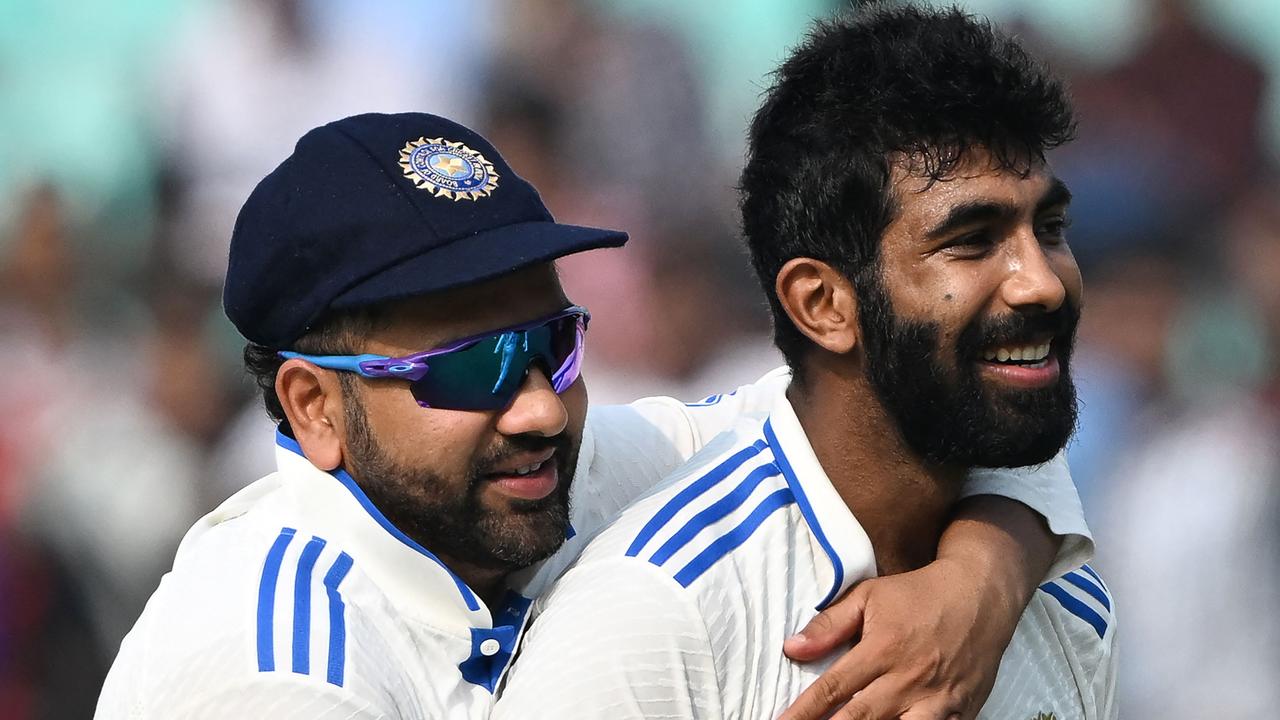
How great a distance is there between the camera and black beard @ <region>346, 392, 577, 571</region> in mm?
2664

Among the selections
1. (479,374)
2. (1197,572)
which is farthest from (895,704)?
(1197,572)

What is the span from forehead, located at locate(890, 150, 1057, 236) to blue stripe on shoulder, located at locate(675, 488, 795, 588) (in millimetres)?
508

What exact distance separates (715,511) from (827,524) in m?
0.19

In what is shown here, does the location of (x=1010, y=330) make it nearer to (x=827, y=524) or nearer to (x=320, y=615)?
(x=827, y=524)

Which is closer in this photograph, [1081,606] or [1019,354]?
[1019,354]

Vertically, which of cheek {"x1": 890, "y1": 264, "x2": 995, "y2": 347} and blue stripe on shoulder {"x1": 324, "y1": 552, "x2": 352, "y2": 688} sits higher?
cheek {"x1": 890, "y1": 264, "x2": 995, "y2": 347}

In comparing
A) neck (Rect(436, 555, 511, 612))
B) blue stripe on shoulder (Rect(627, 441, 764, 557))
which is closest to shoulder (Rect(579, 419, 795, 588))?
blue stripe on shoulder (Rect(627, 441, 764, 557))

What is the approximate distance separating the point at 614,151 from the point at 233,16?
5.18 ft

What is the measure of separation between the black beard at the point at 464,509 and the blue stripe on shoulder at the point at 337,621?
0.45 feet

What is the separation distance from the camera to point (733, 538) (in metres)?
2.51

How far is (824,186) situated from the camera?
9.09 ft

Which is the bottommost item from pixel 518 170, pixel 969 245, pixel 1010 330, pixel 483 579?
pixel 483 579

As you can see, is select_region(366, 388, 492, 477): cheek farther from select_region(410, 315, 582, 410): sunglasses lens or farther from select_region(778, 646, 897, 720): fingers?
select_region(778, 646, 897, 720): fingers

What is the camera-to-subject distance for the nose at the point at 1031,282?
2572 millimetres
